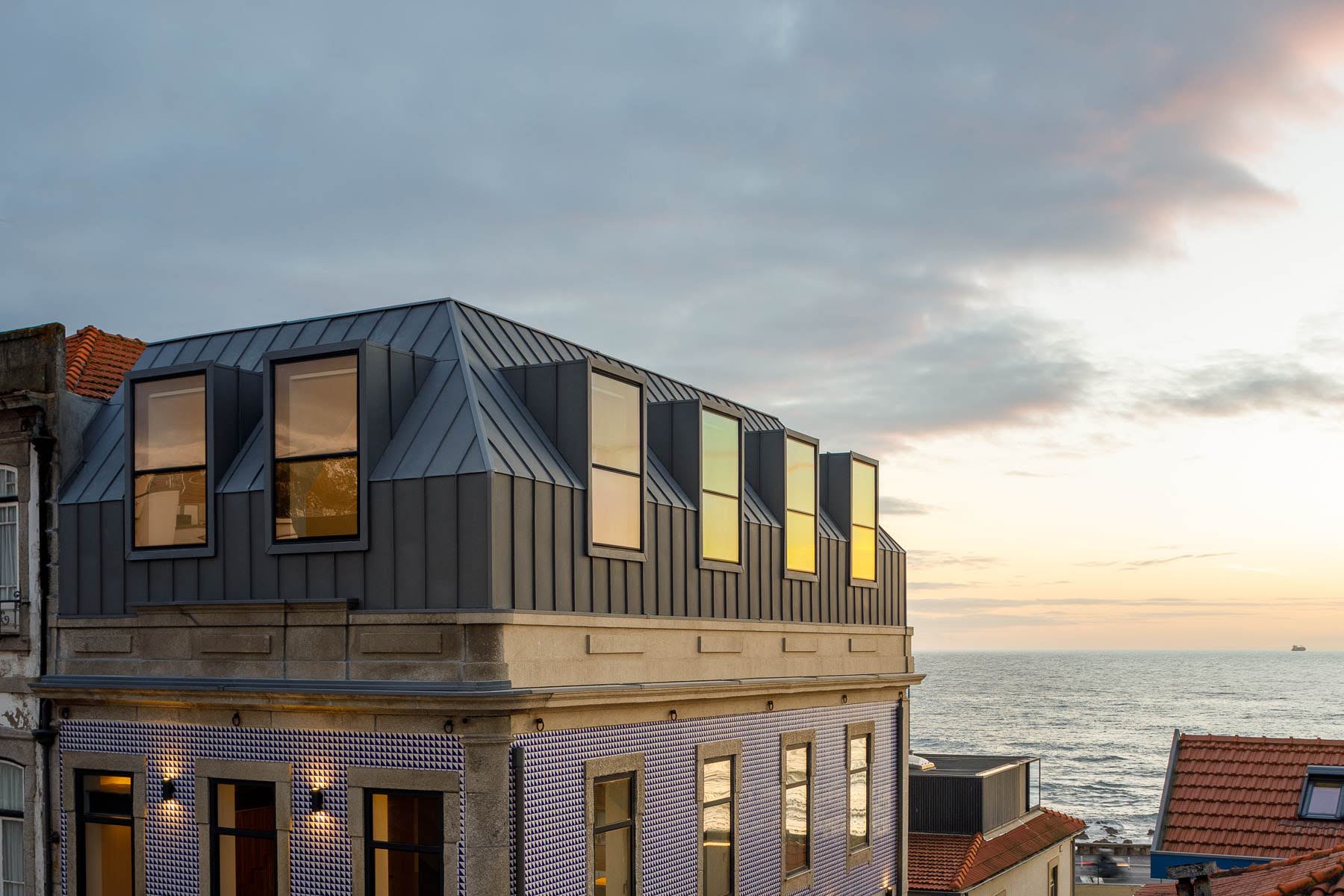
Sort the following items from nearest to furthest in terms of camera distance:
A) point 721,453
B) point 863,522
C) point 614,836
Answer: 1. point 614,836
2. point 721,453
3. point 863,522

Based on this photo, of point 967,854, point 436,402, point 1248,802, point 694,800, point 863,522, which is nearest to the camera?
point 436,402

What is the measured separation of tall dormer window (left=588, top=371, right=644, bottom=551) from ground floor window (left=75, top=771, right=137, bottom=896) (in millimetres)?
7669

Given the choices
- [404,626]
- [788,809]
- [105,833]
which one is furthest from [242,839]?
[788,809]

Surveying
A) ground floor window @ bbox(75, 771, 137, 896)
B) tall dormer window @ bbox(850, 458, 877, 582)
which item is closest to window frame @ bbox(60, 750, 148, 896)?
ground floor window @ bbox(75, 771, 137, 896)

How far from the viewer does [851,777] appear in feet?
86.4

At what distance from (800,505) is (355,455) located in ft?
32.8

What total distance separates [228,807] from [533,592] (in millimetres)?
5249

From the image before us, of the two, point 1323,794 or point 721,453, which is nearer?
point 721,453

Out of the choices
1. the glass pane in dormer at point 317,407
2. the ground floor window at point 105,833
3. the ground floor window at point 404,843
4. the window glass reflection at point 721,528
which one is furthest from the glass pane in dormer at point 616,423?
the ground floor window at point 105,833

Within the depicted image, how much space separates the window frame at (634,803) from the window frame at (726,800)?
5.69 feet

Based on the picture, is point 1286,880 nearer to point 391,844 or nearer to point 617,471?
point 617,471

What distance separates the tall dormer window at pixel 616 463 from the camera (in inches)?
725

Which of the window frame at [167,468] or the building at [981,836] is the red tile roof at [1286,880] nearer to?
the building at [981,836]

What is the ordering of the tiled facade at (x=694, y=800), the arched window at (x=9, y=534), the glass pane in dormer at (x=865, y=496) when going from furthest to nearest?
1. the glass pane in dormer at (x=865, y=496)
2. the arched window at (x=9, y=534)
3. the tiled facade at (x=694, y=800)
